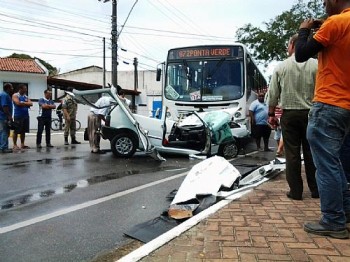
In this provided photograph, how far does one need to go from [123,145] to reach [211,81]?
3.86 metres

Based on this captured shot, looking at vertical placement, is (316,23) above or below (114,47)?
below

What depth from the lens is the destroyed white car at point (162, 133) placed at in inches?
392

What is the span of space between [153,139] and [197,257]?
706cm

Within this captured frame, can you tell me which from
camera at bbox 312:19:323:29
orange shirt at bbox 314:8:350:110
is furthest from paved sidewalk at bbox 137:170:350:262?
camera at bbox 312:19:323:29

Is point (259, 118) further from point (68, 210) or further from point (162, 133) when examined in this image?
point (68, 210)

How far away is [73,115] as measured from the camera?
13898mm

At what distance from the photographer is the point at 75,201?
Answer: 5.57 m

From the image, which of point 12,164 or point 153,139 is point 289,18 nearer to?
point 153,139

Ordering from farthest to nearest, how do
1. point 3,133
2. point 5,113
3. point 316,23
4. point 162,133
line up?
point 3,133, point 5,113, point 162,133, point 316,23

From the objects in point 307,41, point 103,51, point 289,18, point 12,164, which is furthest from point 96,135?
point 103,51

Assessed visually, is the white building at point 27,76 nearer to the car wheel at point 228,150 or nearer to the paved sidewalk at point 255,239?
the car wheel at point 228,150

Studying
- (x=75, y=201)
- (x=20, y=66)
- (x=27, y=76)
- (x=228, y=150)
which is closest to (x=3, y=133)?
(x=228, y=150)

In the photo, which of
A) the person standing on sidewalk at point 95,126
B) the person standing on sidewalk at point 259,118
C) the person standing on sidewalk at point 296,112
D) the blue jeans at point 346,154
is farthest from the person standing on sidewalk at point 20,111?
the blue jeans at point 346,154

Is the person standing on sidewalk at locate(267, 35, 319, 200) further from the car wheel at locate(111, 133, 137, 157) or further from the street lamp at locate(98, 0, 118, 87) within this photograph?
the street lamp at locate(98, 0, 118, 87)
